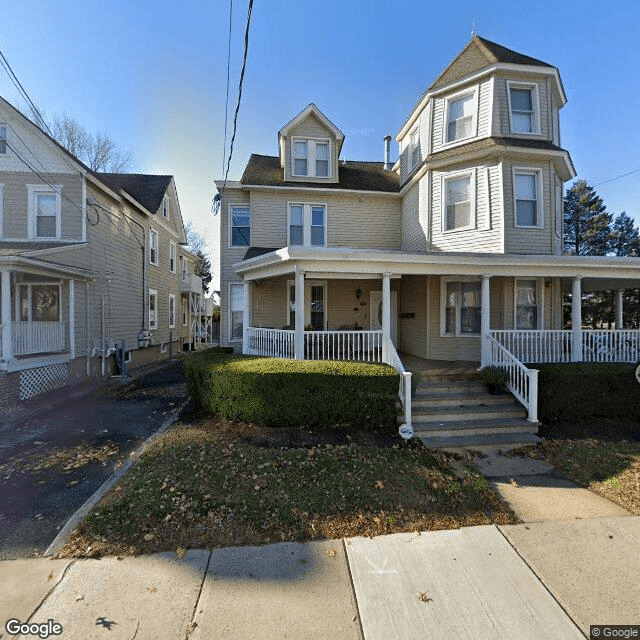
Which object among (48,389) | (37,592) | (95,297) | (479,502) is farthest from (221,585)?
(95,297)

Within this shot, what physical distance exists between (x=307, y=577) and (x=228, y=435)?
343 cm

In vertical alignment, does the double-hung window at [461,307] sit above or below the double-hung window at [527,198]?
below

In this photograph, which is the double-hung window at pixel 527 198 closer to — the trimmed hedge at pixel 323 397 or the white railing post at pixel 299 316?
the white railing post at pixel 299 316

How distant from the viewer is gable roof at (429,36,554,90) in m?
10.1

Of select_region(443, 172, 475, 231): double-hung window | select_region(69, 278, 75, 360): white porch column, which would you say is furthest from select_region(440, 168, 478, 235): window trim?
select_region(69, 278, 75, 360): white porch column

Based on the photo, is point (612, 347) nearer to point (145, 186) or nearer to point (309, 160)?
point (309, 160)

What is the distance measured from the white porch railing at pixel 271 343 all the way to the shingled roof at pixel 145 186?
11130 millimetres

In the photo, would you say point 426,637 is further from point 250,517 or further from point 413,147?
point 413,147

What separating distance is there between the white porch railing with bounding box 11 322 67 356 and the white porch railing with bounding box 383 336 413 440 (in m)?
9.45

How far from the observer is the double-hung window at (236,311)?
11.7 metres

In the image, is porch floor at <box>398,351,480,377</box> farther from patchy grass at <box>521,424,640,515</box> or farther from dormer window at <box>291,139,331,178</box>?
dormer window at <box>291,139,331,178</box>

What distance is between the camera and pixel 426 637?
2.37m

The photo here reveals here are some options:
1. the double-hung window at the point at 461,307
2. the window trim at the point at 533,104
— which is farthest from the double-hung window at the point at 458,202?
the window trim at the point at 533,104

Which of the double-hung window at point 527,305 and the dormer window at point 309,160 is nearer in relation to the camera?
the double-hung window at point 527,305
